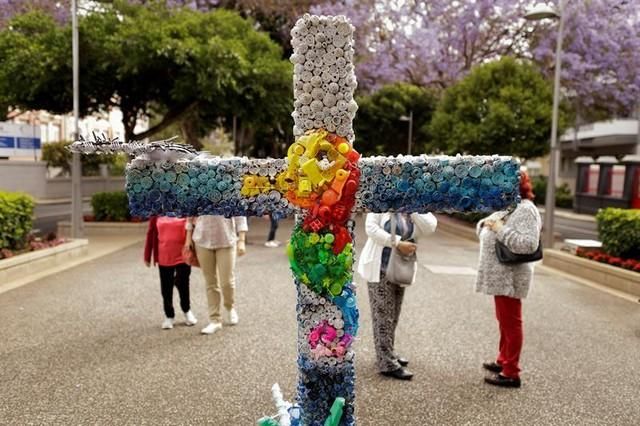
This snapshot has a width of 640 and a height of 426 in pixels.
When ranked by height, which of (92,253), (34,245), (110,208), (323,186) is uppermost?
(323,186)

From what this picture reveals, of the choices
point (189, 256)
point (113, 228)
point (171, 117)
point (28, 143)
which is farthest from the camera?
point (171, 117)

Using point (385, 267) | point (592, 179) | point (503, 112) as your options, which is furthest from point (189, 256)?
point (592, 179)

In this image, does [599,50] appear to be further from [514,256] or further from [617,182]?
[514,256]

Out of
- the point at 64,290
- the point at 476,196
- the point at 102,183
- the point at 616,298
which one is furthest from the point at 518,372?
the point at 102,183

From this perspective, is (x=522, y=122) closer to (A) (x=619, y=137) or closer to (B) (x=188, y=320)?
(B) (x=188, y=320)

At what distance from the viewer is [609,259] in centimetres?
889

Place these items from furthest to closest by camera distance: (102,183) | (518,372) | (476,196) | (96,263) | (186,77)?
(102,183)
(186,77)
(96,263)
(518,372)
(476,196)

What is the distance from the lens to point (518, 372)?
4391mm

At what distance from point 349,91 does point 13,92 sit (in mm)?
12969

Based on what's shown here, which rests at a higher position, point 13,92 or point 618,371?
point 13,92

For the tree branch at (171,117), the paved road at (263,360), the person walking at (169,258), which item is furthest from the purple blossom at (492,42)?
the person walking at (169,258)

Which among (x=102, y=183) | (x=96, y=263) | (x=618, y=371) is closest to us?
(x=618, y=371)

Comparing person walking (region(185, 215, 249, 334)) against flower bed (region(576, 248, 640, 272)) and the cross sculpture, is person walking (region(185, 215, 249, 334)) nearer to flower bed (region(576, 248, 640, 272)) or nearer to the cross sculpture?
the cross sculpture

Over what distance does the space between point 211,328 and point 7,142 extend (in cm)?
880
